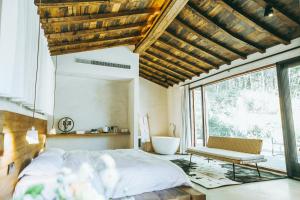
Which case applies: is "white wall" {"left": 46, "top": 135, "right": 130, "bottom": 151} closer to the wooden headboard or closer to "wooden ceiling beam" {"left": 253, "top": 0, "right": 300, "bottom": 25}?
the wooden headboard

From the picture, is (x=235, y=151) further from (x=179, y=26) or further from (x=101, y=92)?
(x=101, y=92)

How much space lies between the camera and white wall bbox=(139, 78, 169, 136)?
25.9 feet

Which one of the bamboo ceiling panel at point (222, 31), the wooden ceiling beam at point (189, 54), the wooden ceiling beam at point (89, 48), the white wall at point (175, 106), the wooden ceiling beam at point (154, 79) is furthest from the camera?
the wooden ceiling beam at point (154, 79)

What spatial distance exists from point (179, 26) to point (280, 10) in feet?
6.12

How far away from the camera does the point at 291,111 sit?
395 cm

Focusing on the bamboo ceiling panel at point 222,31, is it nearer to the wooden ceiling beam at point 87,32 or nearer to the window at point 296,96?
the window at point 296,96

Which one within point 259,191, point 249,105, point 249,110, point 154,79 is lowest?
point 259,191

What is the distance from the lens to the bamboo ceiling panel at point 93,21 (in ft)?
10.3

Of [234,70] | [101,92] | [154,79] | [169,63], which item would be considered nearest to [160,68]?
[169,63]

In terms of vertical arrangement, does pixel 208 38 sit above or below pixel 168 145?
above

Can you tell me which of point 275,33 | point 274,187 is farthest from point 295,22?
point 274,187

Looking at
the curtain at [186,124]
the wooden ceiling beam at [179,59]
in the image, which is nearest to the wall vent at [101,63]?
the wooden ceiling beam at [179,59]

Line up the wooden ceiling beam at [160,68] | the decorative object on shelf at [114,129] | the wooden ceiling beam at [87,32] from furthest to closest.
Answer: the wooden ceiling beam at [160,68], the decorative object on shelf at [114,129], the wooden ceiling beam at [87,32]

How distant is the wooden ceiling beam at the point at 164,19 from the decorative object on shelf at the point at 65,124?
2.74 metres
